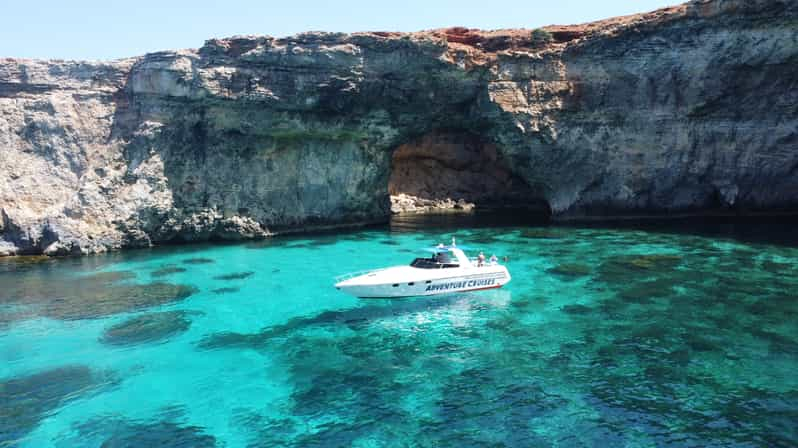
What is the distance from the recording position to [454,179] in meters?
62.6

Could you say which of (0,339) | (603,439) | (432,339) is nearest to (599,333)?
(432,339)

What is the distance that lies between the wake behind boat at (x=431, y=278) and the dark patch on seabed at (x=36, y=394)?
31.9ft

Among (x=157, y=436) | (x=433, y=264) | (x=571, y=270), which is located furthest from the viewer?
(x=571, y=270)

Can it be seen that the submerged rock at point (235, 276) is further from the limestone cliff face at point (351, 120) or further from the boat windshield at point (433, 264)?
the limestone cliff face at point (351, 120)

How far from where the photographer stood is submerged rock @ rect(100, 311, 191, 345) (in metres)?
21.9

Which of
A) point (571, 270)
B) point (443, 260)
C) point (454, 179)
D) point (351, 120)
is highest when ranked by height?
point (351, 120)

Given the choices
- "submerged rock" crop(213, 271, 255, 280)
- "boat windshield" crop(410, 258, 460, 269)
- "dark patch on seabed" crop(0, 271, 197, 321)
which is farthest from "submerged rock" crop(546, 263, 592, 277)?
"dark patch on seabed" crop(0, 271, 197, 321)

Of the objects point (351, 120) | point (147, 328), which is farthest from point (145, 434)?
point (351, 120)

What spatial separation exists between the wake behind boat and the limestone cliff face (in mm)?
21078

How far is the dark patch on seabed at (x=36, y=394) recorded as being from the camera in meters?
15.4

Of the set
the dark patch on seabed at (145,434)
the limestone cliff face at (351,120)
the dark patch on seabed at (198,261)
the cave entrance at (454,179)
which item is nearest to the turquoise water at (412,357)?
the dark patch on seabed at (145,434)

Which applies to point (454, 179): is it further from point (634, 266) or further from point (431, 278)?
point (431, 278)

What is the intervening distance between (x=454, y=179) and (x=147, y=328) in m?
43.7

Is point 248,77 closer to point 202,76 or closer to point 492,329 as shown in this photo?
point 202,76
